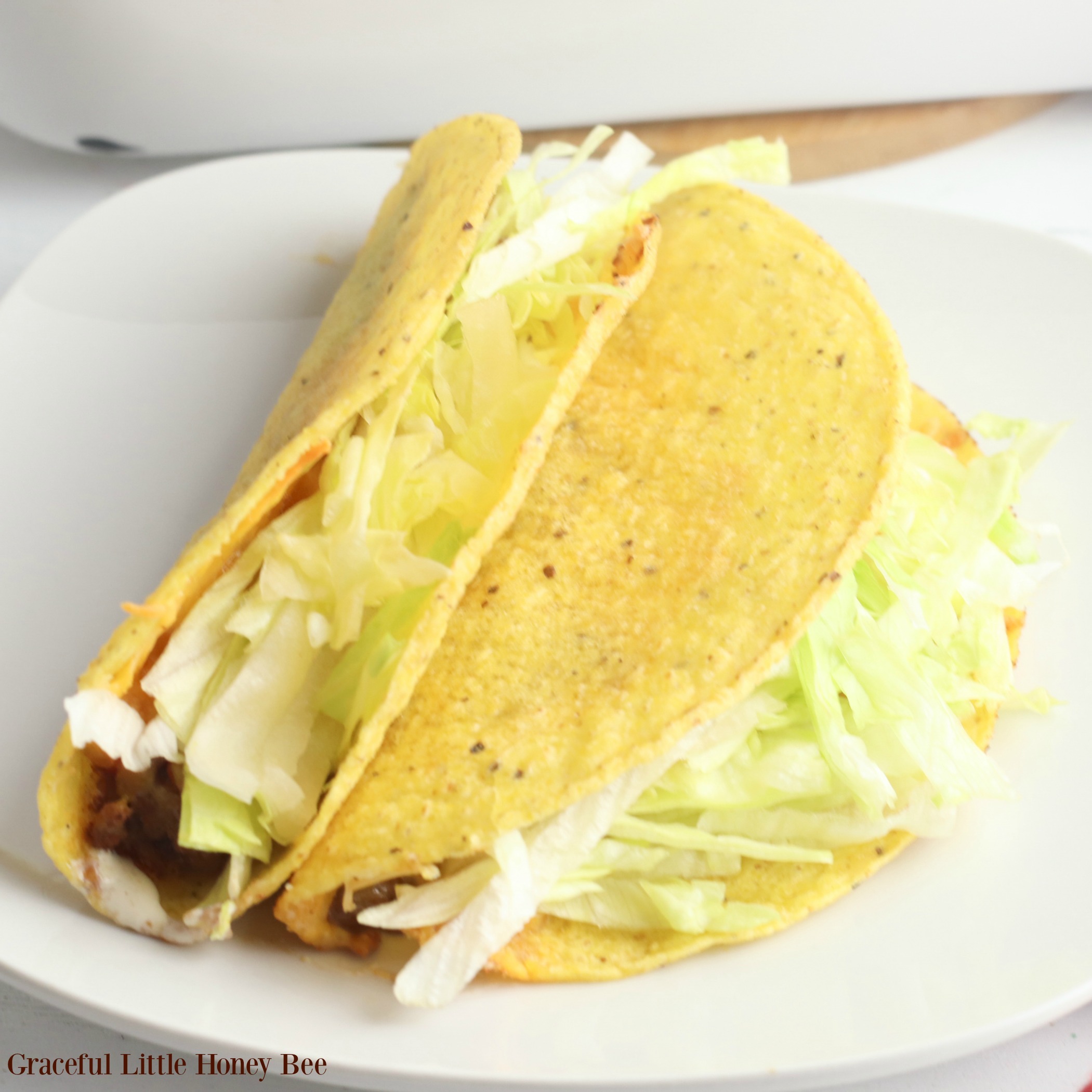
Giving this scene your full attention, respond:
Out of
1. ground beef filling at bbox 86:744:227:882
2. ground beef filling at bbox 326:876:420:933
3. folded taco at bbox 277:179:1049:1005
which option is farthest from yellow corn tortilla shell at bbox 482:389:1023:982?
ground beef filling at bbox 86:744:227:882

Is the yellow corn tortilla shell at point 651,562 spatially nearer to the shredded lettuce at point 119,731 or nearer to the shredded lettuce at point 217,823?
the shredded lettuce at point 217,823

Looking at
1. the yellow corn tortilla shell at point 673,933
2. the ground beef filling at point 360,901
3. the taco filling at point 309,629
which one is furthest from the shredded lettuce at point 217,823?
the yellow corn tortilla shell at point 673,933

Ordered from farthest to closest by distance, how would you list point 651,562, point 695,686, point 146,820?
point 651,562 < point 146,820 < point 695,686

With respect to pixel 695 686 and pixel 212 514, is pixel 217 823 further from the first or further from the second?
pixel 212 514

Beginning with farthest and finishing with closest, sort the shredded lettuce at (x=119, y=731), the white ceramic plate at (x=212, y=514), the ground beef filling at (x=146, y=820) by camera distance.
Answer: the ground beef filling at (x=146, y=820)
the shredded lettuce at (x=119, y=731)
the white ceramic plate at (x=212, y=514)

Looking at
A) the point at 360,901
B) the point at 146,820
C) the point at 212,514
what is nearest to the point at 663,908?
the point at 360,901

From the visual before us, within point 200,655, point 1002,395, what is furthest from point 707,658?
point 1002,395

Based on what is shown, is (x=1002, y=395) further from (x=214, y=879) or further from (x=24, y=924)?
(x=24, y=924)
